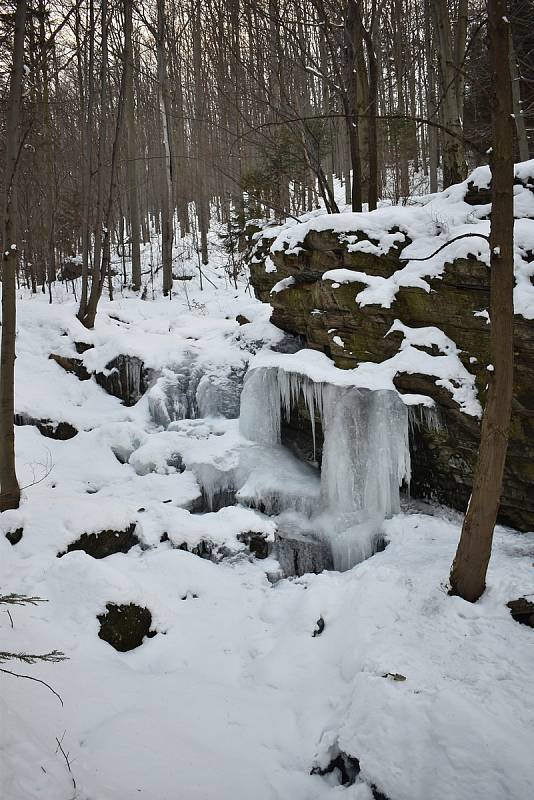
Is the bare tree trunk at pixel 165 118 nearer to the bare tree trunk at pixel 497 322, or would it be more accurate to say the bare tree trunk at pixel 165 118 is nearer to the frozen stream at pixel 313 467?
the frozen stream at pixel 313 467

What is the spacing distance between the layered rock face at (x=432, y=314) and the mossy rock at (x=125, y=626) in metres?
3.96

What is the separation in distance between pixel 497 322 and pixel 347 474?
3.24 m

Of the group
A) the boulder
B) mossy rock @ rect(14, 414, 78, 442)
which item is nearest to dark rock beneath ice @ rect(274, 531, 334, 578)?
the boulder

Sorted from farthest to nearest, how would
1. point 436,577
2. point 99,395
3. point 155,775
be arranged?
point 99,395 → point 436,577 → point 155,775

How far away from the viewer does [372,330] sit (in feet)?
21.4

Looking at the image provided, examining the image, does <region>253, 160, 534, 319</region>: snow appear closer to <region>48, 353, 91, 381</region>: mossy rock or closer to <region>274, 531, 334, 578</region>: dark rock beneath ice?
<region>274, 531, 334, 578</region>: dark rock beneath ice

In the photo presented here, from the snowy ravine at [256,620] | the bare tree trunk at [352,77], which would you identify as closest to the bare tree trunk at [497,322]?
the snowy ravine at [256,620]

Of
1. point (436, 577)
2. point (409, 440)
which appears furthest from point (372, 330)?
point (436, 577)

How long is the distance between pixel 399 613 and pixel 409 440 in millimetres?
2581

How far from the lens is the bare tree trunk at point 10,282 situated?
4566 millimetres

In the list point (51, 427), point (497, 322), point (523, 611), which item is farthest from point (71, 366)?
point (523, 611)

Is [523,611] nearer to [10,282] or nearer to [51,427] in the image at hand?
[10,282]

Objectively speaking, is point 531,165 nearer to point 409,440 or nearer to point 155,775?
point 409,440

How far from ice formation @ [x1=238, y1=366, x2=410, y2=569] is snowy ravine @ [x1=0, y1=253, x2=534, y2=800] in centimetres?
2
